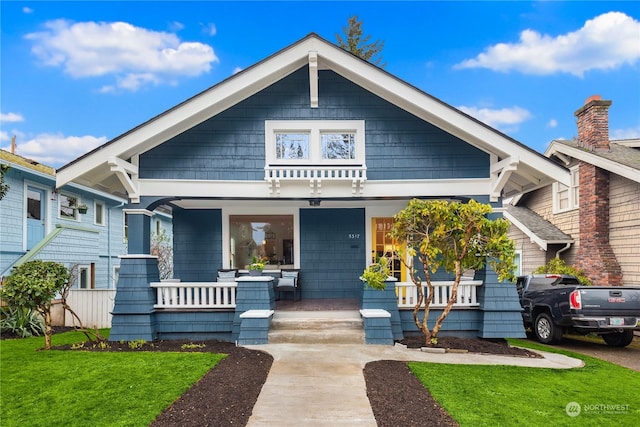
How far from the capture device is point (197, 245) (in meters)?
11.0

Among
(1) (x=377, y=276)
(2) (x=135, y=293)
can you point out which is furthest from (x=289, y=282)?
(2) (x=135, y=293)

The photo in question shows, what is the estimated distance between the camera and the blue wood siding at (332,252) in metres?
10.9

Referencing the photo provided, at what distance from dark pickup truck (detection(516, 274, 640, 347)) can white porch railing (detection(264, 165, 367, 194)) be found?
4470mm

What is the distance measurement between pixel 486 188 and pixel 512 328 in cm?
295

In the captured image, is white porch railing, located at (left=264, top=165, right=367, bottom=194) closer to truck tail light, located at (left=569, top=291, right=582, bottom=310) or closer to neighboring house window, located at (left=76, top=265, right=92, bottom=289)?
truck tail light, located at (left=569, top=291, right=582, bottom=310)

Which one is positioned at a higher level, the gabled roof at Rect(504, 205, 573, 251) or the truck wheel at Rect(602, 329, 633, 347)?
the gabled roof at Rect(504, 205, 573, 251)

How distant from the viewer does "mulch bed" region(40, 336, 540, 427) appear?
13.5ft

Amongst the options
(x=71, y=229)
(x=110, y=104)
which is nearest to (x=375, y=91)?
(x=71, y=229)

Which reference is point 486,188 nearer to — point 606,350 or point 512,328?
point 512,328

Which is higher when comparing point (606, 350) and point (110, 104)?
point (110, 104)

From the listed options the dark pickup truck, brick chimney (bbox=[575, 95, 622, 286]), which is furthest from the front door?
brick chimney (bbox=[575, 95, 622, 286])

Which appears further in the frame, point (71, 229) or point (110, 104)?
point (110, 104)

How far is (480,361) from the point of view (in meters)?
6.58

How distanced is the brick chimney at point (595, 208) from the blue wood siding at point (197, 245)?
11268 mm
